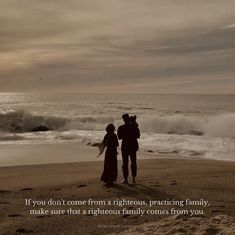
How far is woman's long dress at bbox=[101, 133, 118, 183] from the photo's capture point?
9.80 meters

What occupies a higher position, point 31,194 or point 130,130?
point 130,130

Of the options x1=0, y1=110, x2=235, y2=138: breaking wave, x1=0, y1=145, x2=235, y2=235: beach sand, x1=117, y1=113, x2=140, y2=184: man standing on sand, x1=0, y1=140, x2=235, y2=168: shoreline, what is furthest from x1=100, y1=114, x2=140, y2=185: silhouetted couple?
x1=0, y1=110, x2=235, y2=138: breaking wave

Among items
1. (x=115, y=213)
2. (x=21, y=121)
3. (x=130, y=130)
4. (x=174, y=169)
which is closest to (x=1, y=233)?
(x=115, y=213)

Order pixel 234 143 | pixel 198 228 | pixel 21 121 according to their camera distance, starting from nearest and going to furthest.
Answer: pixel 198 228, pixel 234 143, pixel 21 121

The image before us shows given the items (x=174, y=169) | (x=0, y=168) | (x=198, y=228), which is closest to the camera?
(x=198, y=228)

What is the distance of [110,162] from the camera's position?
395 inches

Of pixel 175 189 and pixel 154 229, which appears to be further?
pixel 175 189

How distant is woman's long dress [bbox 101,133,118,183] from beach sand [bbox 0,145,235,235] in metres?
0.23

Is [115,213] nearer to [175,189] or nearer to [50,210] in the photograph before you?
[50,210]

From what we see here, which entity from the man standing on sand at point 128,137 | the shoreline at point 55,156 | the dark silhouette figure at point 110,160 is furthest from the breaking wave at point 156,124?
the dark silhouette figure at point 110,160

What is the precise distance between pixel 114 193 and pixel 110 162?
4.61 feet

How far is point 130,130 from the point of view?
10.2 m

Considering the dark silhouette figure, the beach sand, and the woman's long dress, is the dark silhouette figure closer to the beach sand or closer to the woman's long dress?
the woman's long dress

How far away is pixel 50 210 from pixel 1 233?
4.56 feet
